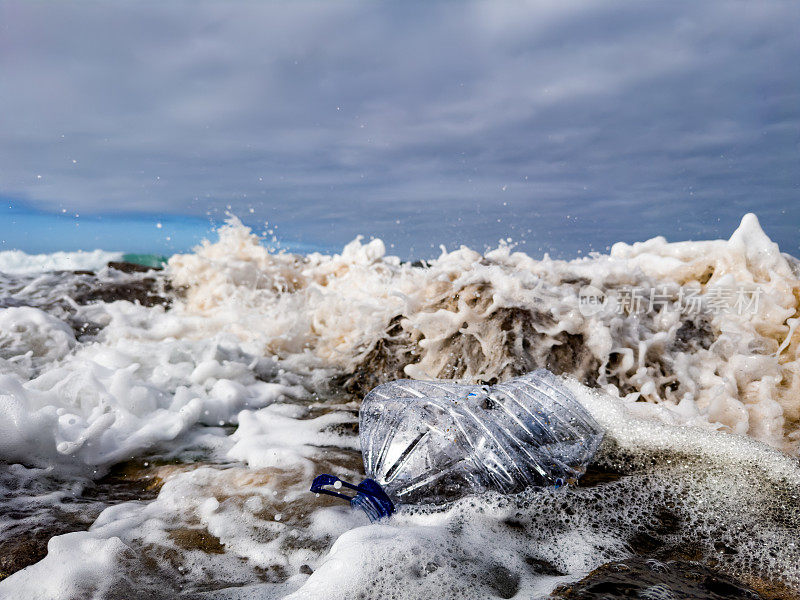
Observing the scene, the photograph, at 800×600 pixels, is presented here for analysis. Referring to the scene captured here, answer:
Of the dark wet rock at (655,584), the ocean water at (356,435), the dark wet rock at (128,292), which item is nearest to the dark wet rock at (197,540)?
the ocean water at (356,435)

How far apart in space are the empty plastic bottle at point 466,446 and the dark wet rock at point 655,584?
2.02 feet

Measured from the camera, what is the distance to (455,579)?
1.42 m

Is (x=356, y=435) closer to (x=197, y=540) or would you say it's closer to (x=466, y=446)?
(x=466, y=446)

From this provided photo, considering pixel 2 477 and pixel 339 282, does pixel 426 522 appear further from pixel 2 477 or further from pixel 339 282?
pixel 339 282

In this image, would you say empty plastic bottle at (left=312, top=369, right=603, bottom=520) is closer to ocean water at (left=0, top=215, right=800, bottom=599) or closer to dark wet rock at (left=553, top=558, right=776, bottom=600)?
ocean water at (left=0, top=215, right=800, bottom=599)

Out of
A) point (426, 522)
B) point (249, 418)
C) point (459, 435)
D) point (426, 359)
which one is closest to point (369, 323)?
point (426, 359)

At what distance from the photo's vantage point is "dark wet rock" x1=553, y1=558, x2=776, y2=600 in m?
1.25

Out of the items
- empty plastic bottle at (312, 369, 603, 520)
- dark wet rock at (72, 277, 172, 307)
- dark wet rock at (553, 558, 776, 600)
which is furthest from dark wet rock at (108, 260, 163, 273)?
dark wet rock at (553, 558, 776, 600)

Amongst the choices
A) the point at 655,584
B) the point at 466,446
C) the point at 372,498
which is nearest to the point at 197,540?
the point at 372,498

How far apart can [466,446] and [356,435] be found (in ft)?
3.05

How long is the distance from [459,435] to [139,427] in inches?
69.6

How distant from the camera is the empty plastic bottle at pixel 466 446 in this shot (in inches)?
77.7

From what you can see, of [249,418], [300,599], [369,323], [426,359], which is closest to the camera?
[300,599]

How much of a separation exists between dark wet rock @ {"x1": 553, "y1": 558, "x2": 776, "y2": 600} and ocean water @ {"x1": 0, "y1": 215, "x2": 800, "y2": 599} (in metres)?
0.02
